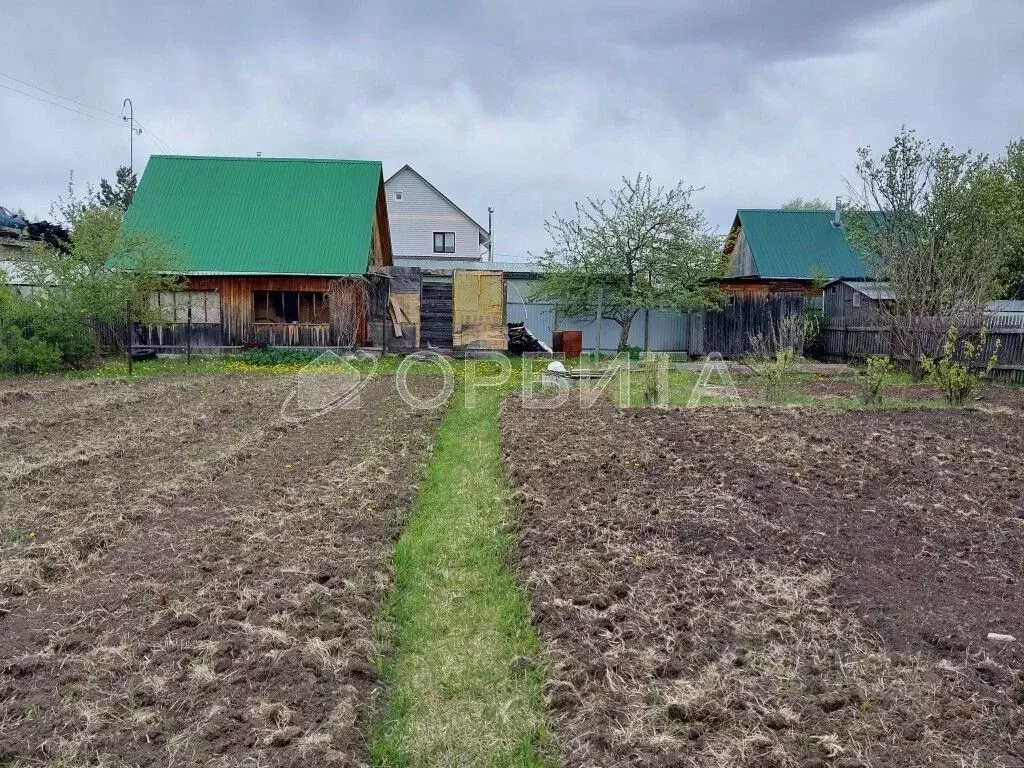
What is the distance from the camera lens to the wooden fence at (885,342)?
15.3m

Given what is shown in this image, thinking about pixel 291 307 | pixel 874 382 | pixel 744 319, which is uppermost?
pixel 291 307

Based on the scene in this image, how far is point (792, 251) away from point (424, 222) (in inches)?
853

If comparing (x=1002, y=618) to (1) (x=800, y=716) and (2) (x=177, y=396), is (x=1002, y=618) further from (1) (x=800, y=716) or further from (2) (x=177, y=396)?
(2) (x=177, y=396)

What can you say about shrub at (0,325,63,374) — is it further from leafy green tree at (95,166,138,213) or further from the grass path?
leafy green tree at (95,166,138,213)

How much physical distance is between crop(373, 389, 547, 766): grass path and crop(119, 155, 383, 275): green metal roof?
16466 mm

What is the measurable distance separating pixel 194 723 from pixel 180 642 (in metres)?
0.79

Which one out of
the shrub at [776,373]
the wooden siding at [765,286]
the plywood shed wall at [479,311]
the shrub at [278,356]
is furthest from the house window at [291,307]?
the shrub at [776,373]

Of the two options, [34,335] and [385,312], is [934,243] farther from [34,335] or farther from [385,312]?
[34,335]

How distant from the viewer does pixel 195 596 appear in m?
4.37

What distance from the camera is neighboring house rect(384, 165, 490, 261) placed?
4162cm

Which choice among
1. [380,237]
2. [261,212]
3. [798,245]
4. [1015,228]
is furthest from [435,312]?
[1015,228]

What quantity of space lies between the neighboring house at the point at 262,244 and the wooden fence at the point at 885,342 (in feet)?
45.6

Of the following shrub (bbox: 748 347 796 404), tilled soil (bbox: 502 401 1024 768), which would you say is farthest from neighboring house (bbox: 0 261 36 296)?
shrub (bbox: 748 347 796 404)

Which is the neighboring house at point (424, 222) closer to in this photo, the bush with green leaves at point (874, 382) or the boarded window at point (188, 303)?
the boarded window at point (188, 303)
